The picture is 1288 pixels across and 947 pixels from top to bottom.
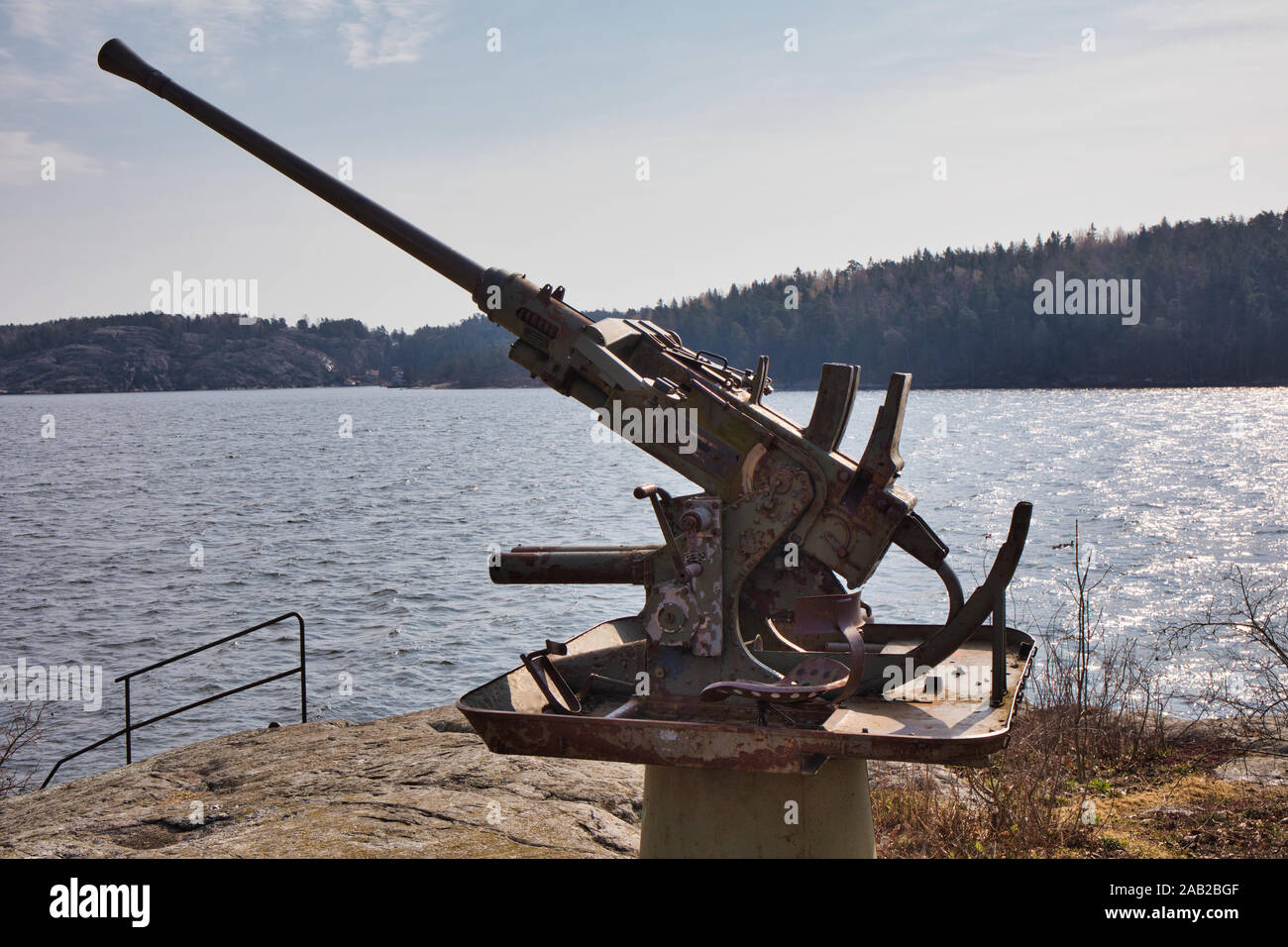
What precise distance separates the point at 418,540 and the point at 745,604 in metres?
33.0

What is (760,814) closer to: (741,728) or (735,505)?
(741,728)

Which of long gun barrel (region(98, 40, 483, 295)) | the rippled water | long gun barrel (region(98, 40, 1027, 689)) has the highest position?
long gun barrel (region(98, 40, 483, 295))

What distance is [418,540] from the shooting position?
37.2 metres

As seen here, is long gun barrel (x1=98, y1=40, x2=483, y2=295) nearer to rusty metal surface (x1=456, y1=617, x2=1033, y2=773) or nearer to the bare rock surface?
rusty metal surface (x1=456, y1=617, x2=1033, y2=773)

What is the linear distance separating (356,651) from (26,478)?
48.3m

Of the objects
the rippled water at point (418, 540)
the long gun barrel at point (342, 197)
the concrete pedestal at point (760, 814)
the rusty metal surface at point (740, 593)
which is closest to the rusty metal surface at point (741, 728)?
the rusty metal surface at point (740, 593)

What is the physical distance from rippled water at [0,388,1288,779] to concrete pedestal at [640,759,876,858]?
7.58 metres

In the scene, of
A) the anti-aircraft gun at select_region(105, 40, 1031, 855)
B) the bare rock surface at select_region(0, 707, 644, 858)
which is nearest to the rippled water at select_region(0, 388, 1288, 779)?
the bare rock surface at select_region(0, 707, 644, 858)

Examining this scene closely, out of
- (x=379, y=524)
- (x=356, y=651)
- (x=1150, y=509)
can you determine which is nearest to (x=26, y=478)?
(x=379, y=524)

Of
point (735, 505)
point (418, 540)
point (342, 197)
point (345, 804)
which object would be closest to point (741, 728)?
point (735, 505)

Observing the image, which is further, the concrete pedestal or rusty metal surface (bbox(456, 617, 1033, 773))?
the concrete pedestal

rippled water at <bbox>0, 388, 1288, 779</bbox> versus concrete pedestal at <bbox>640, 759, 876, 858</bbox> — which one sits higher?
concrete pedestal at <bbox>640, 759, 876, 858</bbox>

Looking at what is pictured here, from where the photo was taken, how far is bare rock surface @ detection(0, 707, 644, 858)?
24.0 ft

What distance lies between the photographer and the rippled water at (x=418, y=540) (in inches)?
869
